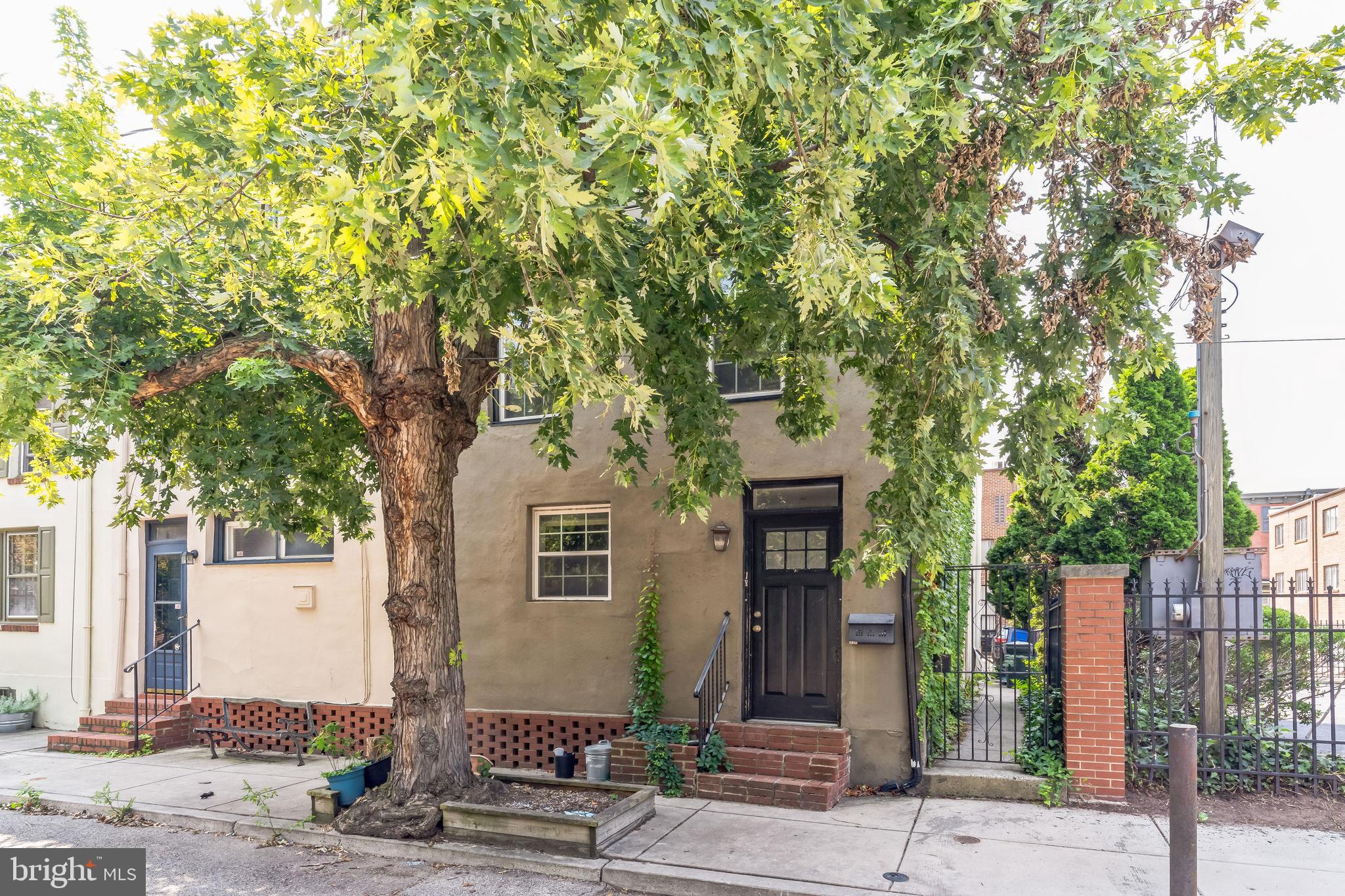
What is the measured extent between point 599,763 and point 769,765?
165 centimetres

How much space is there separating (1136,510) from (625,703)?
29.7 feet

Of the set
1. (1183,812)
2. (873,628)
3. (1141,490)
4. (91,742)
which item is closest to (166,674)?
(91,742)

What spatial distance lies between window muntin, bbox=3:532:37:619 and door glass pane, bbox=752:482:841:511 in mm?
11863

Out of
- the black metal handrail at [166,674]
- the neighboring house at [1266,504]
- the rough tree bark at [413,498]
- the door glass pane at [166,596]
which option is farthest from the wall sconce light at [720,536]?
the neighboring house at [1266,504]

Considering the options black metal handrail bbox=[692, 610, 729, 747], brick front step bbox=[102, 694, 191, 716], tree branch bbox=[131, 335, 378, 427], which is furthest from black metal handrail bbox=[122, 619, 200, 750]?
black metal handrail bbox=[692, 610, 729, 747]

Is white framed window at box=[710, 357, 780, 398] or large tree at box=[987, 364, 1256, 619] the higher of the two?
white framed window at box=[710, 357, 780, 398]

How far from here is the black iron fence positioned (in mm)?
7895

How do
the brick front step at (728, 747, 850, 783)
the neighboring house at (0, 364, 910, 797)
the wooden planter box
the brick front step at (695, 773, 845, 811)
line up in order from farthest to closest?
1. the neighboring house at (0, 364, 910, 797)
2. the brick front step at (728, 747, 850, 783)
3. the brick front step at (695, 773, 845, 811)
4. the wooden planter box

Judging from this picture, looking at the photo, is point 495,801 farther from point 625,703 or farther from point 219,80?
point 219,80

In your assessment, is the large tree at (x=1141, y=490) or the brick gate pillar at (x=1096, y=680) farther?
the large tree at (x=1141, y=490)

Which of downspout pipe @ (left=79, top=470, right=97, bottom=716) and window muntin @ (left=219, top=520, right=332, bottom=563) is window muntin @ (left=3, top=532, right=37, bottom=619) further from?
window muntin @ (left=219, top=520, right=332, bottom=563)

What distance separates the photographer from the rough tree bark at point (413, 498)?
750 cm

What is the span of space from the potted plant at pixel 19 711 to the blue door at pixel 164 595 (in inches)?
94.4

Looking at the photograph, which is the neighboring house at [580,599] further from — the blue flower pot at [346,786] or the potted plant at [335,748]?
the blue flower pot at [346,786]
